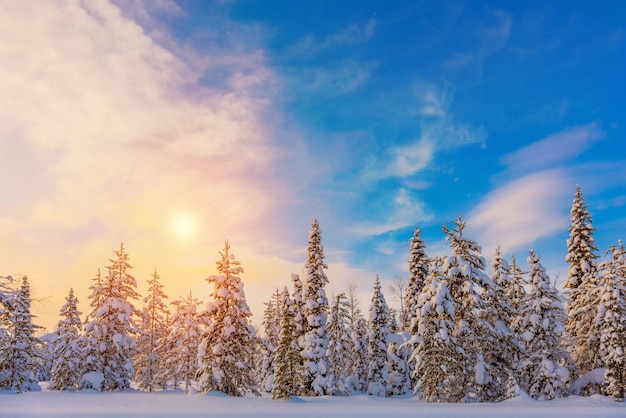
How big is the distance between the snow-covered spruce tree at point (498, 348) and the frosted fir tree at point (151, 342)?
120ft

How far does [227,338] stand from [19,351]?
19040 millimetres

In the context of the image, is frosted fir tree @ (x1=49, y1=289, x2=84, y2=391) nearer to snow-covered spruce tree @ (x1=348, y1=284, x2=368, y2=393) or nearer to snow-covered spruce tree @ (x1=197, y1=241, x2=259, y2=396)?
snow-covered spruce tree @ (x1=197, y1=241, x2=259, y2=396)

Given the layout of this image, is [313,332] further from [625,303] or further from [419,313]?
[625,303]

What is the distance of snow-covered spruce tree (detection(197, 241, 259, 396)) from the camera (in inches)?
1228

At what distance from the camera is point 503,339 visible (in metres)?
28.8

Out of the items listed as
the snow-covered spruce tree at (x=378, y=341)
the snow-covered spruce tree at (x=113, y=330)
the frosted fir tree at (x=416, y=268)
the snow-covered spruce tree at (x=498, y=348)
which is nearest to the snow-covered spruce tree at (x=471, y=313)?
the snow-covered spruce tree at (x=498, y=348)

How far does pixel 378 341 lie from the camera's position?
48.5 meters

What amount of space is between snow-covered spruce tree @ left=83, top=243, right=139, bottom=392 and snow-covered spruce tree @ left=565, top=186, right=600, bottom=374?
3684 cm

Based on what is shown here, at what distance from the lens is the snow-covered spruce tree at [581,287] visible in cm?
3425

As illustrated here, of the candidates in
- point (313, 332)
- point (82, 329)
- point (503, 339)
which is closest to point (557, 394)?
point (503, 339)

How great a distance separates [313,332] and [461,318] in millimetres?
16200

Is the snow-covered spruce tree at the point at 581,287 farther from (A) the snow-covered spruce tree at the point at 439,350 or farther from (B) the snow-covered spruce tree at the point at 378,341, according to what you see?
(B) the snow-covered spruce tree at the point at 378,341

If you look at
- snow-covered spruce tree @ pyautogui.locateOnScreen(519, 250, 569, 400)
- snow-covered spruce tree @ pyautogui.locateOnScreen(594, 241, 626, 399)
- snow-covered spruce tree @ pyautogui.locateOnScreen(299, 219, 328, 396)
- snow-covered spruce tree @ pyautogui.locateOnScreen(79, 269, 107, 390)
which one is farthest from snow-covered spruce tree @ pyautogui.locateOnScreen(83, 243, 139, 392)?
snow-covered spruce tree @ pyautogui.locateOnScreen(594, 241, 626, 399)

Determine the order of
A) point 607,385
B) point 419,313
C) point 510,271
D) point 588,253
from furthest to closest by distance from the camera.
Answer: point 588,253
point 510,271
point 607,385
point 419,313
